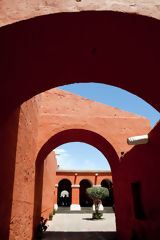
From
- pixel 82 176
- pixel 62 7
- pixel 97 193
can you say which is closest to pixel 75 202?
pixel 82 176

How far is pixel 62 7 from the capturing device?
7.17ft

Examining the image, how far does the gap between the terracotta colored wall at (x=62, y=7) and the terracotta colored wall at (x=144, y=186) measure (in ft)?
8.03

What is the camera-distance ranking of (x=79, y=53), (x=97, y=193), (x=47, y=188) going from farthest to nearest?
(x=97, y=193) → (x=47, y=188) → (x=79, y=53)

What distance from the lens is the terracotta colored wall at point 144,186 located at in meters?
4.31

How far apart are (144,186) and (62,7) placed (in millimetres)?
4250

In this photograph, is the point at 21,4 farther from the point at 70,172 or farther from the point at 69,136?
the point at 70,172

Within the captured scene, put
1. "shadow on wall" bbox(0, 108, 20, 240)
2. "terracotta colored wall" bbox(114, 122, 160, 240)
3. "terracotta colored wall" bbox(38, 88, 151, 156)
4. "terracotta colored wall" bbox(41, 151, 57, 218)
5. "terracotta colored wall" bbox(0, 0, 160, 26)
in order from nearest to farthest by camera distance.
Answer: "terracotta colored wall" bbox(0, 0, 160, 26), "shadow on wall" bbox(0, 108, 20, 240), "terracotta colored wall" bbox(114, 122, 160, 240), "terracotta colored wall" bbox(38, 88, 151, 156), "terracotta colored wall" bbox(41, 151, 57, 218)

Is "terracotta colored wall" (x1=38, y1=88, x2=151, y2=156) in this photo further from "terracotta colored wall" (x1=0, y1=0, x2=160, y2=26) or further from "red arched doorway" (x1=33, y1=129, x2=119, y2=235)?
"terracotta colored wall" (x1=0, y1=0, x2=160, y2=26)

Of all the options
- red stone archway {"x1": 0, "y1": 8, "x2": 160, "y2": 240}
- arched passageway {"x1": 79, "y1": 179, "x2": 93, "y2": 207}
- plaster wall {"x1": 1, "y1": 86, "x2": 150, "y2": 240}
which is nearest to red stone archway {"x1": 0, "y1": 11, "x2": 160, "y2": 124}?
red stone archway {"x1": 0, "y1": 8, "x2": 160, "y2": 240}

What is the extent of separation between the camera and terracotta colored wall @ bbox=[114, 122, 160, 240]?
431 centimetres

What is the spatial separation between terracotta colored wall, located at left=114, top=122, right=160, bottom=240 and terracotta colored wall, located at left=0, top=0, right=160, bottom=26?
8.03ft

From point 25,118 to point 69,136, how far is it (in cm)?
310

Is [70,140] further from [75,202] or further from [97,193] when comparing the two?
[75,202]

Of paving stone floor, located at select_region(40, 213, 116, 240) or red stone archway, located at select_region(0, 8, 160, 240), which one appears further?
paving stone floor, located at select_region(40, 213, 116, 240)
